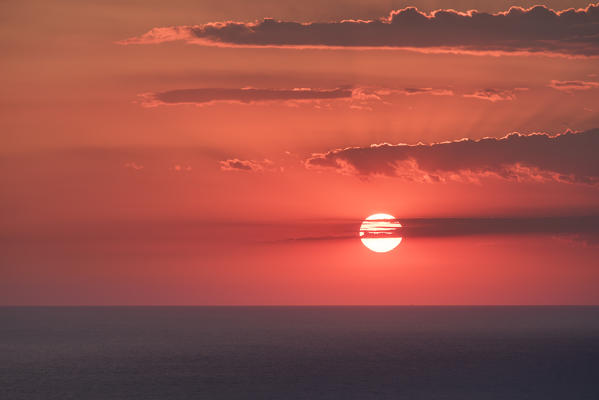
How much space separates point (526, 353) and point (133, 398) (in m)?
98.4

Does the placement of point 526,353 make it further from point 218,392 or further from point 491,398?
point 218,392

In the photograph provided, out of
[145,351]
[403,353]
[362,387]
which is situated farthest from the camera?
[145,351]

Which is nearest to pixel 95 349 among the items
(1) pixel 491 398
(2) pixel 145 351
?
(2) pixel 145 351

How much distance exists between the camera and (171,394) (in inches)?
4218

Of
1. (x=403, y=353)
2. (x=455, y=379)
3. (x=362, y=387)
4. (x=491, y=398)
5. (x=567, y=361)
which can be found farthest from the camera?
(x=403, y=353)

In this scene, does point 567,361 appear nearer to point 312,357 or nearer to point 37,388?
point 312,357

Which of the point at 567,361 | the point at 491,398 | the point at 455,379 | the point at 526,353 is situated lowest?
the point at 491,398

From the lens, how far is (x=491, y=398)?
102750 mm

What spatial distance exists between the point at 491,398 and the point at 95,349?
379 ft

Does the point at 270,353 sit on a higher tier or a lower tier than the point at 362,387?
higher

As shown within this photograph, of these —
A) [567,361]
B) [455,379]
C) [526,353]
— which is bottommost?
[455,379]

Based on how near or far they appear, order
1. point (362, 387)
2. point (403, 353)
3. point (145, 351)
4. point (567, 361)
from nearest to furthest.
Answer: point (362, 387), point (567, 361), point (403, 353), point (145, 351)

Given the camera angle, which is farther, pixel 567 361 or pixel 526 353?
pixel 526 353

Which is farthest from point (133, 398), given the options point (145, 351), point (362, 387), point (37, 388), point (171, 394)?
point (145, 351)
